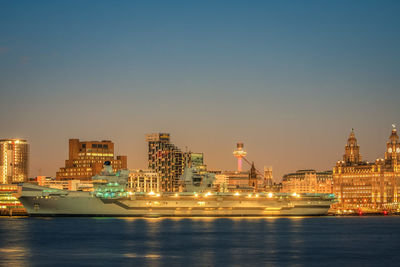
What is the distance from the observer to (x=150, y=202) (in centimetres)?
13750

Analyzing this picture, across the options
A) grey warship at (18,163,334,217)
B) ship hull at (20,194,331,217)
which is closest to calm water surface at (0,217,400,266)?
grey warship at (18,163,334,217)

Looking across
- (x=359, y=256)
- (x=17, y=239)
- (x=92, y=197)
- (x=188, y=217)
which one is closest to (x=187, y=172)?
(x=188, y=217)

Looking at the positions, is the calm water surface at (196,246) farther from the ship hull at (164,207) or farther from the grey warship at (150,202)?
the ship hull at (164,207)

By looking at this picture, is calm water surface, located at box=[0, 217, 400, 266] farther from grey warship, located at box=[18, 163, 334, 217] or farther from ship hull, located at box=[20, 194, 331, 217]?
ship hull, located at box=[20, 194, 331, 217]

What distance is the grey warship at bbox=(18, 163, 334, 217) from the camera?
132 metres

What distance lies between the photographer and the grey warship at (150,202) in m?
132

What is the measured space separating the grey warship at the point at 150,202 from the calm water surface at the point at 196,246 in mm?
25833

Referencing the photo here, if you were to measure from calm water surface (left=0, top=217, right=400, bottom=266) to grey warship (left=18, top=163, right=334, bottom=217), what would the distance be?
25.8m

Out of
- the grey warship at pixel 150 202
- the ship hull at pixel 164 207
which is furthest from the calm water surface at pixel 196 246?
the ship hull at pixel 164 207

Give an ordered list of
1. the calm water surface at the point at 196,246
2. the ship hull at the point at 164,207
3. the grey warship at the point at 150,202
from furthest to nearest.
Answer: the ship hull at the point at 164,207 → the grey warship at the point at 150,202 → the calm water surface at the point at 196,246

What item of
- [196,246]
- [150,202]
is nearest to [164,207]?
[150,202]

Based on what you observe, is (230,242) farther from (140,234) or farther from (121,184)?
(121,184)

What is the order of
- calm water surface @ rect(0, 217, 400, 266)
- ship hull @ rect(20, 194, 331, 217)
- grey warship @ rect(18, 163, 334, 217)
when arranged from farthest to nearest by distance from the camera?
1. ship hull @ rect(20, 194, 331, 217)
2. grey warship @ rect(18, 163, 334, 217)
3. calm water surface @ rect(0, 217, 400, 266)

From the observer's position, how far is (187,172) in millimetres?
147125
